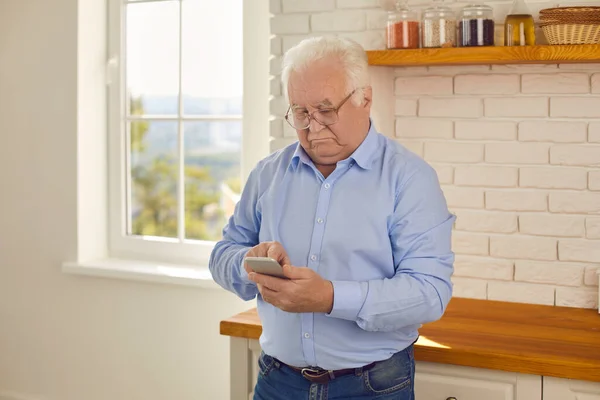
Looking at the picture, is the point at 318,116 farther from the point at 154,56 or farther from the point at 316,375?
the point at 154,56

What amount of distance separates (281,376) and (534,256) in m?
1.21

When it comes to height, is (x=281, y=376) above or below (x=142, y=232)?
below

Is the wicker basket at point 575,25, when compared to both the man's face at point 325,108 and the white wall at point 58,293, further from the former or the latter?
the white wall at point 58,293

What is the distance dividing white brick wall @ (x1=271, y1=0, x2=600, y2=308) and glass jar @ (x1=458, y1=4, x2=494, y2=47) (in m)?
0.13

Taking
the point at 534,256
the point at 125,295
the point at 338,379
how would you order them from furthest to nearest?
the point at 125,295 → the point at 534,256 → the point at 338,379

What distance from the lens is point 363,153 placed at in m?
2.23

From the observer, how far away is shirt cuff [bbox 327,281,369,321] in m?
2.05

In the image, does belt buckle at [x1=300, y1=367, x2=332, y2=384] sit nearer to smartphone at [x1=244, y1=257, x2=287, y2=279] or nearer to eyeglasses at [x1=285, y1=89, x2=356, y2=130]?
smartphone at [x1=244, y1=257, x2=287, y2=279]

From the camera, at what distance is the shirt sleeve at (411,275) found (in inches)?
81.4

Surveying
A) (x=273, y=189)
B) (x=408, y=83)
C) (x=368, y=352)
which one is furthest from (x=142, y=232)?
(x=368, y=352)

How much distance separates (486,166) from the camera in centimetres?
305

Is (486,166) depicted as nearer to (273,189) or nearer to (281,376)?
(273,189)

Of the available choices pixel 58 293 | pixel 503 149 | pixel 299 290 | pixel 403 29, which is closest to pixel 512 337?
pixel 503 149

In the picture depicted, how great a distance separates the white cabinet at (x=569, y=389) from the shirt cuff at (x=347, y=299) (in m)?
0.70
